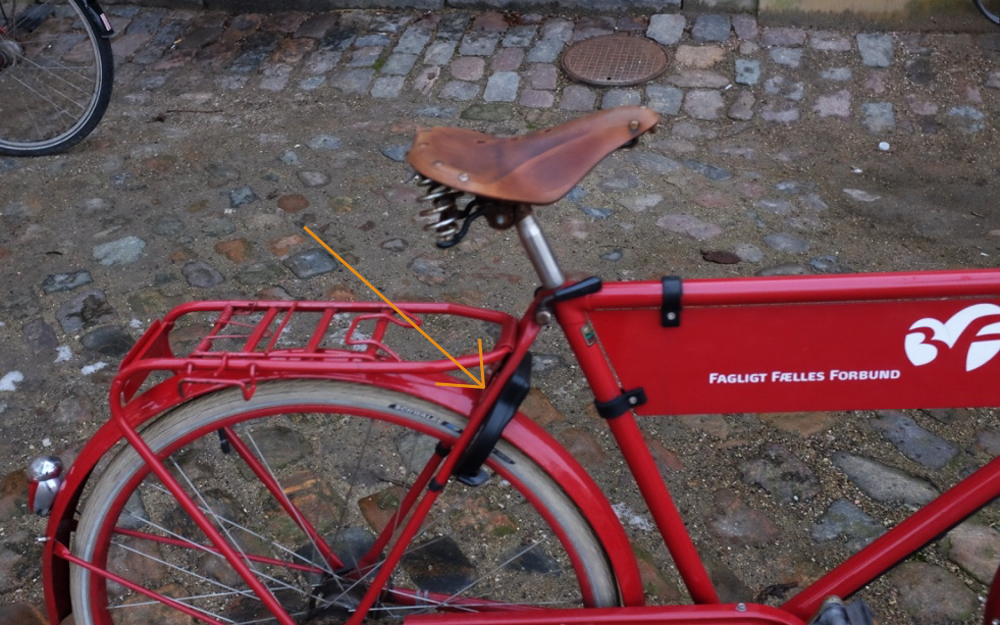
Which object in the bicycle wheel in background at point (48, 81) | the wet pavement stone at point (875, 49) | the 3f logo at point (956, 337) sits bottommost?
the wet pavement stone at point (875, 49)

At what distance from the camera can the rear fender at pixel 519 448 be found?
5.76 feet

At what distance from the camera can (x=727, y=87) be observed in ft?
15.9

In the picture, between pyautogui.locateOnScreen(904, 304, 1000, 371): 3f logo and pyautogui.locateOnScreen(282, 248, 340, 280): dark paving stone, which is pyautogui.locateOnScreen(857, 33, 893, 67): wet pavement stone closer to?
pyautogui.locateOnScreen(282, 248, 340, 280): dark paving stone

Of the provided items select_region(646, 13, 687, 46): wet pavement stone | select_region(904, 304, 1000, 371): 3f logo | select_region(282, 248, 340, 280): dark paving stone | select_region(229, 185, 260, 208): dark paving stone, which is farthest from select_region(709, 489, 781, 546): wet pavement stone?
select_region(646, 13, 687, 46): wet pavement stone

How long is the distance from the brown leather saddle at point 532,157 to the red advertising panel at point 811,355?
25cm

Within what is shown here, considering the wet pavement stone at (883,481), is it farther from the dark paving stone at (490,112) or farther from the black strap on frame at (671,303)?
the dark paving stone at (490,112)

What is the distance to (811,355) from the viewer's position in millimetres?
1698

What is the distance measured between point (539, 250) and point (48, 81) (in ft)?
14.5

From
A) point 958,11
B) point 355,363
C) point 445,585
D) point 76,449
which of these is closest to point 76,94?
point 76,449

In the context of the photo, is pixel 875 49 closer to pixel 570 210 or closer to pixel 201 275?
pixel 570 210

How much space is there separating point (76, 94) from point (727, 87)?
3380 millimetres

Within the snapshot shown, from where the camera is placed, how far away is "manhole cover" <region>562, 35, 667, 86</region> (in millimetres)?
4918

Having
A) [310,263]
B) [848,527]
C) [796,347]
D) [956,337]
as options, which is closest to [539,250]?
[796,347]

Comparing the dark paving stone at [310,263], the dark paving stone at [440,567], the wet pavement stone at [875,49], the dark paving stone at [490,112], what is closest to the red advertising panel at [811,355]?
the dark paving stone at [440,567]
